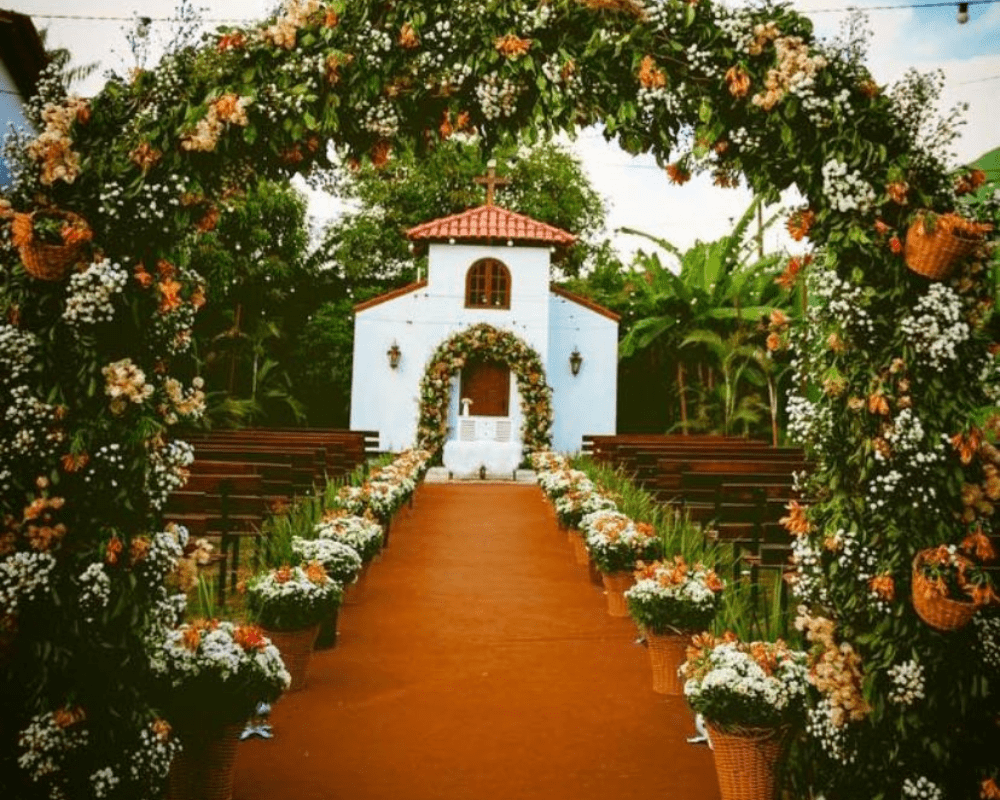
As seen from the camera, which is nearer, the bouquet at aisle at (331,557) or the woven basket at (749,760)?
the woven basket at (749,760)

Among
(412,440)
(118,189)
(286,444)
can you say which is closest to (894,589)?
(118,189)

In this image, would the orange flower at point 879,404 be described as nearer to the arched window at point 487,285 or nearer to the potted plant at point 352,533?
the potted plant at point 352,533

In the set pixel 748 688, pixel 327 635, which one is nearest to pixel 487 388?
pixel 327 635

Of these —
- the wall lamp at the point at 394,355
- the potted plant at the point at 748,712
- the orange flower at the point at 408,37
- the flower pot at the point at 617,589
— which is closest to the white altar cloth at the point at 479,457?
the wall lamp at the point at 394,355

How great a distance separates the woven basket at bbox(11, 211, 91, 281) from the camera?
4352 mm

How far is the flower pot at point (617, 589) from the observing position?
843 centimetres

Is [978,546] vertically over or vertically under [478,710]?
over

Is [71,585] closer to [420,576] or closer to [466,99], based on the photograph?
[466,99]

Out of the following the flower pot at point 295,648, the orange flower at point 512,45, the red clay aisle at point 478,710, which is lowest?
the red clay aisle at point 478,710

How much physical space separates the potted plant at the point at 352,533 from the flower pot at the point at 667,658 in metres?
2.82

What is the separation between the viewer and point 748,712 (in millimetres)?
4598

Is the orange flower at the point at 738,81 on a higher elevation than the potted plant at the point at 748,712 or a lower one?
higher

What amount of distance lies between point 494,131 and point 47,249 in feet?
7.39

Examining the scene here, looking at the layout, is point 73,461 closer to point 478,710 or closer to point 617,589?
point 478,710
